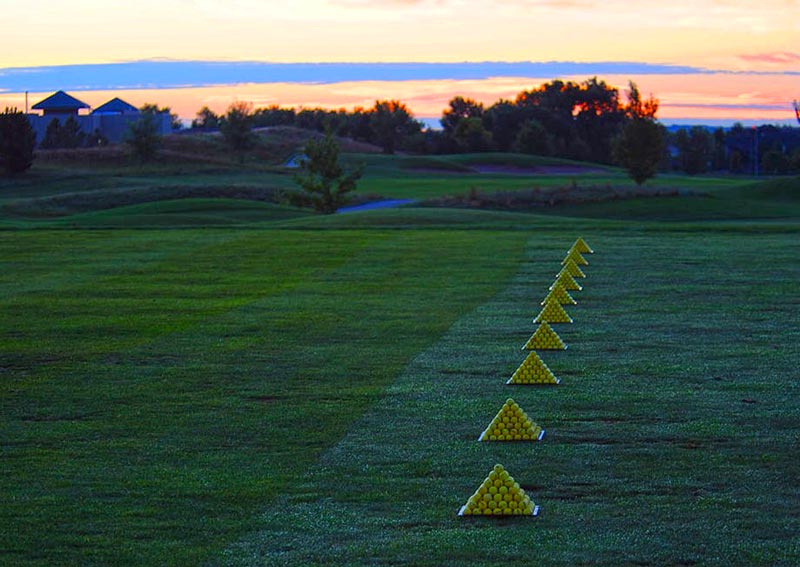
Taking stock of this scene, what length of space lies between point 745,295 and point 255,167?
6429 centimetres

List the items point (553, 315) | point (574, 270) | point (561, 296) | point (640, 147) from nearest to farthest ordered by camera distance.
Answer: point (553, 315)
point (561, 296)
point (574, 270)
point (640, 147)

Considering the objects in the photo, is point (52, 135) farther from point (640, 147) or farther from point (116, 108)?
point (640, 147)

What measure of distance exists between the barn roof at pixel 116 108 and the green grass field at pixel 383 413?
285 feet

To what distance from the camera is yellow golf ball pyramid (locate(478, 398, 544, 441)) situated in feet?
28.5

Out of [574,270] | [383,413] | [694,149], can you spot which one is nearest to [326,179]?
[574,270]

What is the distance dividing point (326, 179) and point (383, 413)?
43.3 metres

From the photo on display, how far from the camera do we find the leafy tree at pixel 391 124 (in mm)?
108938

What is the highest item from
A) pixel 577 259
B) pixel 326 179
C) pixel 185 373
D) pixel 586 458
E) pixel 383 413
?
pixel 586 458

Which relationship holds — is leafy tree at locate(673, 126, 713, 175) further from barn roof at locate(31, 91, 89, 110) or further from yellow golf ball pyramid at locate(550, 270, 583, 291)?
yellow golf ball pyramid at locate(550, 270, 583, 291)

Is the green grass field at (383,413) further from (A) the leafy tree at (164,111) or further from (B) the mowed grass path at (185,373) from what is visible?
(A) the leafy tree at (164,111)

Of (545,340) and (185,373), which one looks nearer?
(185,373)

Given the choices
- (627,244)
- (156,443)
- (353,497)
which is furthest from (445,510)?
(627,244)

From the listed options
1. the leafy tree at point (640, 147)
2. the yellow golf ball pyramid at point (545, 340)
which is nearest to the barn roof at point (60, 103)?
the leafy tree at point (640, 147)

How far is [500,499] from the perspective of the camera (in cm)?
684
